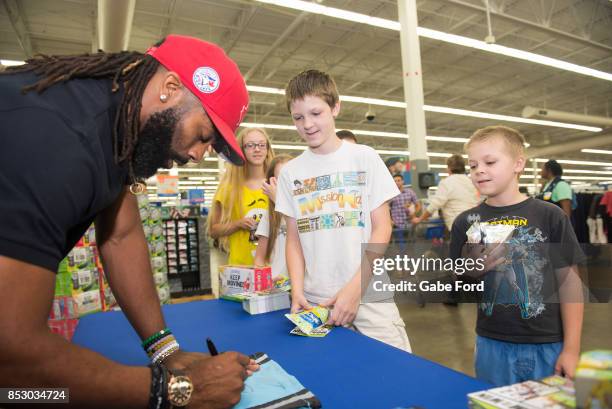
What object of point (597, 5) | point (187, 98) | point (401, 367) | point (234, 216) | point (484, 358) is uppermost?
point (597, 5)

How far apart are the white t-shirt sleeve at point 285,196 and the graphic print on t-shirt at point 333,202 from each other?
0.27 feet

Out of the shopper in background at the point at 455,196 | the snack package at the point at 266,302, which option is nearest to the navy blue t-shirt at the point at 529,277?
the snack package at the point at 266,302

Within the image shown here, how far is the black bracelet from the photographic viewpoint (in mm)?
754

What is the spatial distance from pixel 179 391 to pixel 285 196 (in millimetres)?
1071

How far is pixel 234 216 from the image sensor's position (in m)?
2.85

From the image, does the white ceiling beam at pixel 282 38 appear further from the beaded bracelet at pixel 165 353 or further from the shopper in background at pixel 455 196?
the beaded bracelet at pixel 165 353

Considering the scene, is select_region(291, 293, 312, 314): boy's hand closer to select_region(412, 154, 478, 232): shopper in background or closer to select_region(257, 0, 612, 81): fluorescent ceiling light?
select_region(412, 154, 478, 232): shopper in background

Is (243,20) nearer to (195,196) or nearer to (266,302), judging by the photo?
(195,196)

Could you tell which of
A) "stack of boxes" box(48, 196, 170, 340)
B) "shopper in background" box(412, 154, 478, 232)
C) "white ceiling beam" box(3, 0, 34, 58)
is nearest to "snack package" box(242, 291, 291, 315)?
"stack of boxes" box(48, 196, 170, 340)

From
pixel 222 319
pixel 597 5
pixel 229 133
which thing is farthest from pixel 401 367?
pixel 597 5

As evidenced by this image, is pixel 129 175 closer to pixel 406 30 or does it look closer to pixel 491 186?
pixel 491 186

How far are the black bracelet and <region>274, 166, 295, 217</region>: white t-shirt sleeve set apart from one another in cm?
102

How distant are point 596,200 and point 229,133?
8.62 meters

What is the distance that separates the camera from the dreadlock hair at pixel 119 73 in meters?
0.87
